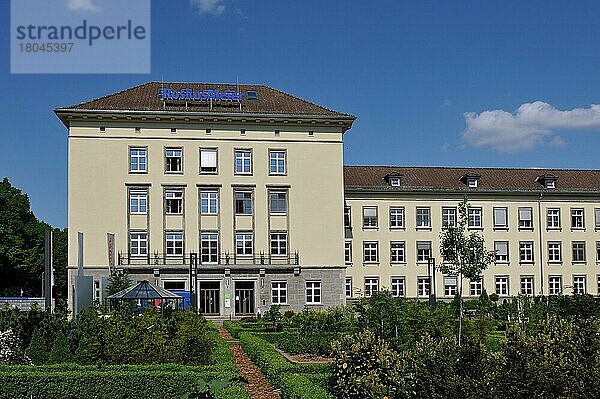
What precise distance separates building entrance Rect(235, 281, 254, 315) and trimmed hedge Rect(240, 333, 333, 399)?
23009 millimetres

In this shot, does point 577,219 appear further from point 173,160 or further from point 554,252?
point 173,160

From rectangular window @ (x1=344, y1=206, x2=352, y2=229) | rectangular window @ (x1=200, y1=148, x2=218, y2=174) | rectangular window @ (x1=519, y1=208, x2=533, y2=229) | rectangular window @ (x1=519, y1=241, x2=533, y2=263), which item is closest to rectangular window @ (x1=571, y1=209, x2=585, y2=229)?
rectangular window @ (x1=519, y1=208, x2=533, y2=229)

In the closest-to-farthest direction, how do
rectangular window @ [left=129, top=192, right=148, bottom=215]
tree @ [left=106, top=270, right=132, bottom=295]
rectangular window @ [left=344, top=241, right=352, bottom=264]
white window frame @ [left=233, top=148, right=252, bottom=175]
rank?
tree @ [left=106, top=270, right=132, bottom=295] → rectangular window @ [left=129, top=192, right=148, bottom=215] → white window frame @ [left=233, top=148, right=252, bottom=175] → rectangular window @ [left=344, top=241, right=352, bottom=264]

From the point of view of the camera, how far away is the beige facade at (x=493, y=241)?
170 feet

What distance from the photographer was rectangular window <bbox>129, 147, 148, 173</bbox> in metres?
45.8

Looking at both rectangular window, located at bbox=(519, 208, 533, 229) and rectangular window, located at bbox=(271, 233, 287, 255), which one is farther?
rectangular window, located at bbox=(519, 208, 533, 229)

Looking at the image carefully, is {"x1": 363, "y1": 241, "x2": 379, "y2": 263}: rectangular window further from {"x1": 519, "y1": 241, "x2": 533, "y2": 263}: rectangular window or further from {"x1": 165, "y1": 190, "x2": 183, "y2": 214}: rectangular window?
{"x1": 165, "y1": 190, "x2": 183, "y2": 214}: rectangular window

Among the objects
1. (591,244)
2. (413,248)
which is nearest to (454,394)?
(413,248)

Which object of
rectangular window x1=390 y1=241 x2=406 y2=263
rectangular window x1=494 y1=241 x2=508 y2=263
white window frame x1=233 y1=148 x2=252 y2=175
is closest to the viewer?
white window frame x1=233 y1=148 x2=252 y2=175

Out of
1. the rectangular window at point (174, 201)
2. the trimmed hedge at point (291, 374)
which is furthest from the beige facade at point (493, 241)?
the trimmed hedge at point (291, 374)

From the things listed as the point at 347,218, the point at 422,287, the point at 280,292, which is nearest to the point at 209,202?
the point at 280,292

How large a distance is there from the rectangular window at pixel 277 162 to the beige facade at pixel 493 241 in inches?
241

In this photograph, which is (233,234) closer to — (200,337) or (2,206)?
(2,206)

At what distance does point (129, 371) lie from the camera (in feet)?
50.3
